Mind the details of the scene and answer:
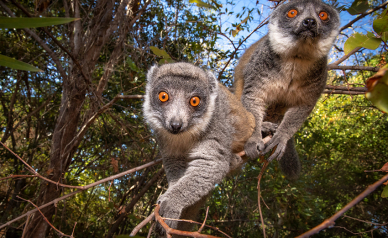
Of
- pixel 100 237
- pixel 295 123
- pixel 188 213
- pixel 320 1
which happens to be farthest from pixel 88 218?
pixel 320 1

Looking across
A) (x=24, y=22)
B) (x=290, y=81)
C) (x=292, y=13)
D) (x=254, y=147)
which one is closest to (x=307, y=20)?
(x=292, y=13)

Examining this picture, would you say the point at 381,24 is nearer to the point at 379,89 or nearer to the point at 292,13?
the point at 379,89

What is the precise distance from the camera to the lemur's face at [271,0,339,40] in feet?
10.2

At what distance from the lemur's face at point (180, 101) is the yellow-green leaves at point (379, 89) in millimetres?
1809

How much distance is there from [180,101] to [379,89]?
1.96 metres

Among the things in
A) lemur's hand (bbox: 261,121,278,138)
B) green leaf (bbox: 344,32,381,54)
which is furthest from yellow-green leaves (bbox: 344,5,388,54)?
lemur's hand (bbox: 261,121,278,138)

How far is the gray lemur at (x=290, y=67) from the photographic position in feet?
10.4

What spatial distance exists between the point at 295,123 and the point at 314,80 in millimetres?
644

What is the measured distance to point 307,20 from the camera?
3.11 metres

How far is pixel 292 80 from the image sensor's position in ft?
11.4

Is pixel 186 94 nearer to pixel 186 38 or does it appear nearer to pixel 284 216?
pixel 186 38

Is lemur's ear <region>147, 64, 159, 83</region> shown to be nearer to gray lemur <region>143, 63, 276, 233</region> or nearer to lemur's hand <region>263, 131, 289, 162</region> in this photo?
gray lemur <region>143, 63, 276, 233</region>

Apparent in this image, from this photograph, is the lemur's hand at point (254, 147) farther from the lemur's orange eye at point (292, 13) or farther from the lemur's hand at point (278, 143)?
the lemur's orange eye at point (292, 13)

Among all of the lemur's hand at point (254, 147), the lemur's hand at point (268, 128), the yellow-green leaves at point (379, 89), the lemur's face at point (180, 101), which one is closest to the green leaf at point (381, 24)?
the yellow-green leaves at point (379, 89)
